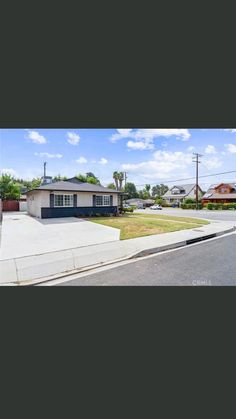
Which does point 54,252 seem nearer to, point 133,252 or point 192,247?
point 133,252

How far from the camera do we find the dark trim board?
16.4 m

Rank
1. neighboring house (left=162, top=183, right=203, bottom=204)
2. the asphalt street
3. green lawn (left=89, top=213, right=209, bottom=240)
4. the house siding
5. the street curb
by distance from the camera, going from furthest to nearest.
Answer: neighboring house (left=162, top=183, right=203, bottom=204), the house siding, green lawn (left=89, top=213, right=209, bottom=240), the street curb, the asphalt street

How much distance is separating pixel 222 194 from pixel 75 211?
113 ft

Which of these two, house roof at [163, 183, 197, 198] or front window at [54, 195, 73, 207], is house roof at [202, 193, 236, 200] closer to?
house roof at [163, 183, 197, 198]

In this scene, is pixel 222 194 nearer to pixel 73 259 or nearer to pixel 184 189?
pixel 184 189

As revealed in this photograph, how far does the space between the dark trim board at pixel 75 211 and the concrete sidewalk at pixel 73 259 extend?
9983 millimetres

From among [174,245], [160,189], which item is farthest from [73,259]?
[160,189]

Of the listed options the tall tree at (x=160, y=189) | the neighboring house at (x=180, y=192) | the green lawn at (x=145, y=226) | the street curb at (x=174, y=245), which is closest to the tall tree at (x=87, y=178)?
the neighboring house at (x=180, y=192)

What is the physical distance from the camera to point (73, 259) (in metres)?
5.93

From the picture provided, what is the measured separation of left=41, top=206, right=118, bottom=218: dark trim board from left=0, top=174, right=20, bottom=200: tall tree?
14.1 meters

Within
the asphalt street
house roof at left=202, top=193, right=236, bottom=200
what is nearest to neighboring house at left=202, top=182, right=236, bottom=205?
house roof at left=202, top=193, right=236, bottom=200

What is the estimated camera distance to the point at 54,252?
6539mm

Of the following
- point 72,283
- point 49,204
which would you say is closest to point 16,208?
point 49,204

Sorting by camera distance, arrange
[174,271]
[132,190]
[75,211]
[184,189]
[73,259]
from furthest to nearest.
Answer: [132,190], [184,189], [75,211], [73,259], [174,271]
